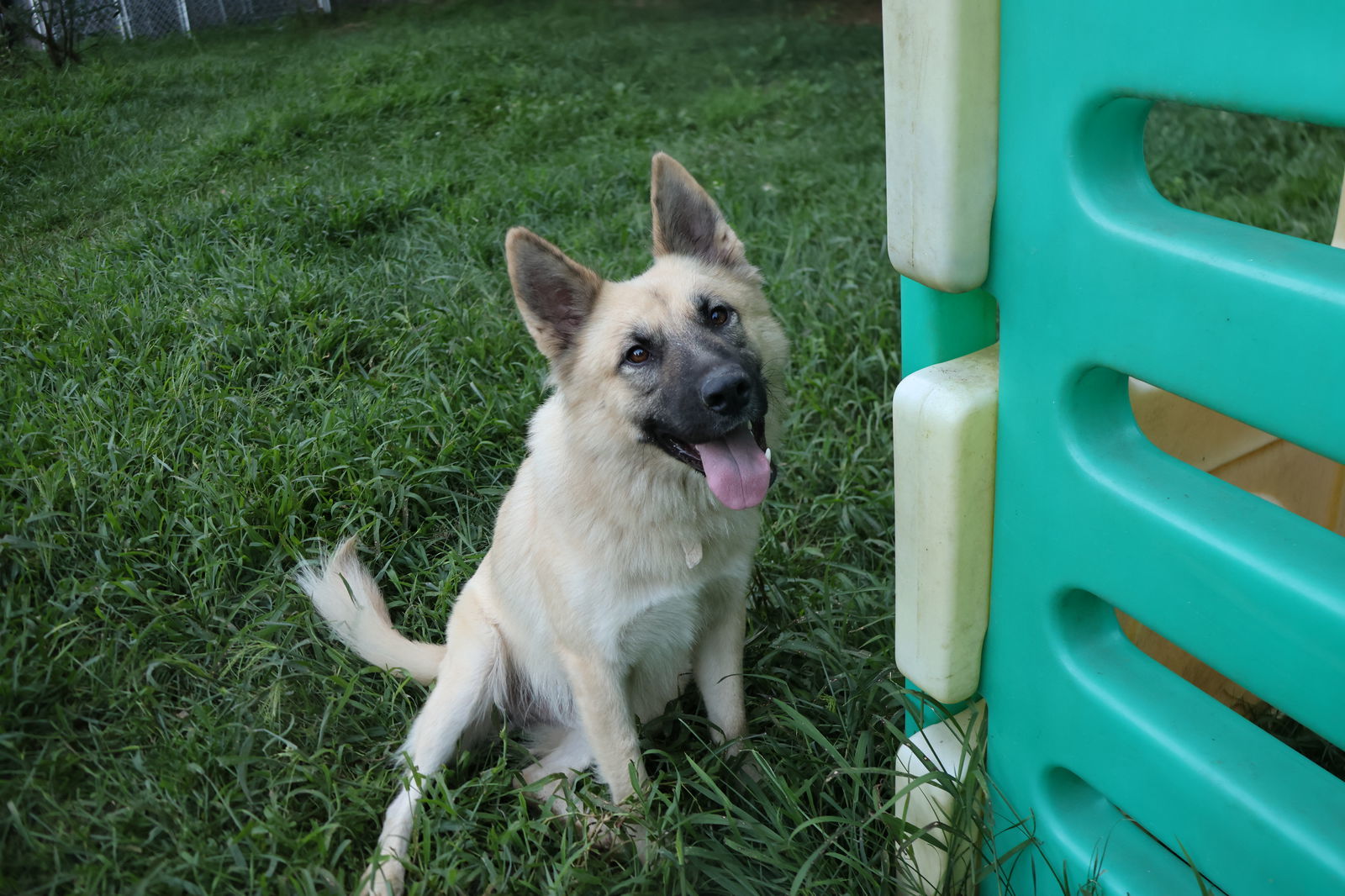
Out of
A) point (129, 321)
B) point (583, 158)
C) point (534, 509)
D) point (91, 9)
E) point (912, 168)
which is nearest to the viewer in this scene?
point (912, 168)

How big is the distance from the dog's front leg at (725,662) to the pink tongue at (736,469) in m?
0.29

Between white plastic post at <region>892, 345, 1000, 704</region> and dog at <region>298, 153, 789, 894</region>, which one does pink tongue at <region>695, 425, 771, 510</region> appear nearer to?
dog at <region>298, 153, 789, 894</region>

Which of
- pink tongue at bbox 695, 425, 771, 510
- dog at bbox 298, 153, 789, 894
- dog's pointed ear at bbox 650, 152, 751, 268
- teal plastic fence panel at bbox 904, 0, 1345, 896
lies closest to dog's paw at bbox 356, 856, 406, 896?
dog at bbox 298, 153, 789, 894

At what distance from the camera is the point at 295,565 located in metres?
2.52

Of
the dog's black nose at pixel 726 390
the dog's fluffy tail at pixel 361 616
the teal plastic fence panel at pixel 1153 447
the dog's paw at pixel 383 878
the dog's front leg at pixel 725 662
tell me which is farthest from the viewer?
the dog's fluffy tail at pixel 361 616

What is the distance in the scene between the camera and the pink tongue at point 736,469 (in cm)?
205

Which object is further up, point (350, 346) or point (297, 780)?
point (350, 346)

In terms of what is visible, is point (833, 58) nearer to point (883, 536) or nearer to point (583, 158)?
point (583, 158)

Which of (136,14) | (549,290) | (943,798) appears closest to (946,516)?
(943,798)

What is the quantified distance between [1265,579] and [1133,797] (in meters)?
0.54

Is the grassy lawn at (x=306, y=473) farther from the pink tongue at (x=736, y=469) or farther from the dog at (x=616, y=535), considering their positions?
the pink tongue at (x=736, y=469)

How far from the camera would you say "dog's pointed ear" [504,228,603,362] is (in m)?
2.08

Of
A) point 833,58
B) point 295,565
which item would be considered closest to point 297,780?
point 295,565

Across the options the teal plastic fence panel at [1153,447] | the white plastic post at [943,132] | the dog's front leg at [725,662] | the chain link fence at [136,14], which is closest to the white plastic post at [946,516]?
the teal plastic fence panel at [1153,447]
